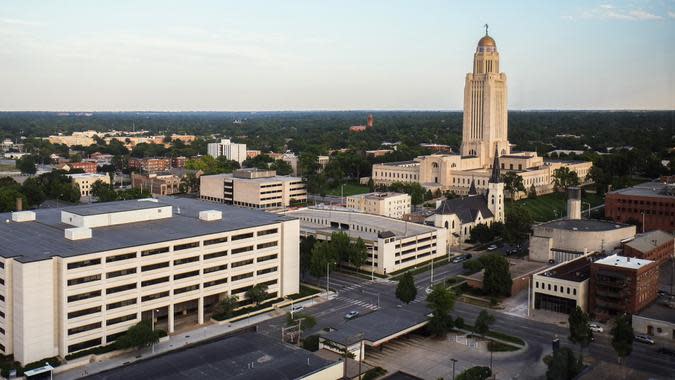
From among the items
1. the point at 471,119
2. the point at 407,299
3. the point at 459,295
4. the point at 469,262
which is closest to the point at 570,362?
the point at 407,299

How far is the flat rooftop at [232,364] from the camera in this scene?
39219 millimetres

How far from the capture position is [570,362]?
4025 cm

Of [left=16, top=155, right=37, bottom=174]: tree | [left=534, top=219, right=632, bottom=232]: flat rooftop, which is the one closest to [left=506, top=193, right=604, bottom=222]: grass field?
[left=534, top=219, right=632, bottom=232]: flat rooftop

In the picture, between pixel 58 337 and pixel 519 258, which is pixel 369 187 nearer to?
pixel 519 258

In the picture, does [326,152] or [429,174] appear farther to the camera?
[326,152]

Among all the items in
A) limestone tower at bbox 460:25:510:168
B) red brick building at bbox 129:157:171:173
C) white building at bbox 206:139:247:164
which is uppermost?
limestone tower at bbox 460:25:510:168

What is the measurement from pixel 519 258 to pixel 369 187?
62.2 meters

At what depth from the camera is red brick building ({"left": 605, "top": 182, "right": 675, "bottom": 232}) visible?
89.6 meters

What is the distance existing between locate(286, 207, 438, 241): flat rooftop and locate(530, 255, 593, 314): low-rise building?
19073mm

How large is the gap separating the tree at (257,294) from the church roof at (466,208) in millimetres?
33501

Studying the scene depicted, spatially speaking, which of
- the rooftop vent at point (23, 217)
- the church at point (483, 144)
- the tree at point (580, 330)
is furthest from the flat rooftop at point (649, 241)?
the rooftop vent at point (23, 217)

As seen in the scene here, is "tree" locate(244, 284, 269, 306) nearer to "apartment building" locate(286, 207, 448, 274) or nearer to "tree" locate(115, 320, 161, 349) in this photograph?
"tree" locate(115, 320, 161, 349)

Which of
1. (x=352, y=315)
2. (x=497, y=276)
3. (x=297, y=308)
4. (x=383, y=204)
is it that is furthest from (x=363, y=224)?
(x=352, y=315)

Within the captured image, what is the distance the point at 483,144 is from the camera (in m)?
139
